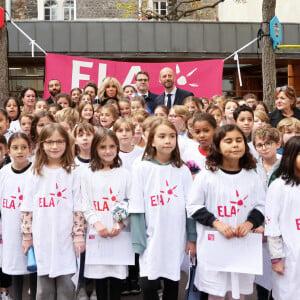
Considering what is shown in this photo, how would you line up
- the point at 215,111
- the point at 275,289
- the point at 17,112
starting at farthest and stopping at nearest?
the point at 17,112, the point at 215,111, the point at 275,289

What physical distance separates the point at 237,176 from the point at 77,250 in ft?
4.69

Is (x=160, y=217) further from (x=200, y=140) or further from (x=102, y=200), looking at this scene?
(x=200, y=140)

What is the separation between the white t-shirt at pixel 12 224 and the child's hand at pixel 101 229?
2.44 ft

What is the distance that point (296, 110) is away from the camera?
277 inches

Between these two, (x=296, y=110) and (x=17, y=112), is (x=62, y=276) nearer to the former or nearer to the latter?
(x=17, y=112)

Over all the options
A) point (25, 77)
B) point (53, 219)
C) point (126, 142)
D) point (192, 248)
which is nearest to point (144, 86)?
point (126, 142)

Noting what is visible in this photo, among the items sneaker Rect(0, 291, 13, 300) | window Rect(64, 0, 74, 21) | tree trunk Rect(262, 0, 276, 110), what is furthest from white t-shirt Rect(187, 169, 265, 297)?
window Rect(64, 0, 74, 21)

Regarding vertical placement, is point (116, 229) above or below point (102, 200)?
below

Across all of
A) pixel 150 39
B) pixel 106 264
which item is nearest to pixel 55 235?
pixel 106 264

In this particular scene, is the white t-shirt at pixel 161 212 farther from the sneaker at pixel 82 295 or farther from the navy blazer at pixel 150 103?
the navy blazer at pixel 150 103

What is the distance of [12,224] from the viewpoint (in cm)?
447

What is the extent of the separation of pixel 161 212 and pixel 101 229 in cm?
51

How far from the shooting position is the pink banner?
10238mm

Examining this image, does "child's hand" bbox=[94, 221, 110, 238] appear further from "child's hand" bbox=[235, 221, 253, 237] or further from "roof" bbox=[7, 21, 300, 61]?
"roof" bbox=[7, 21, 300, 61]
